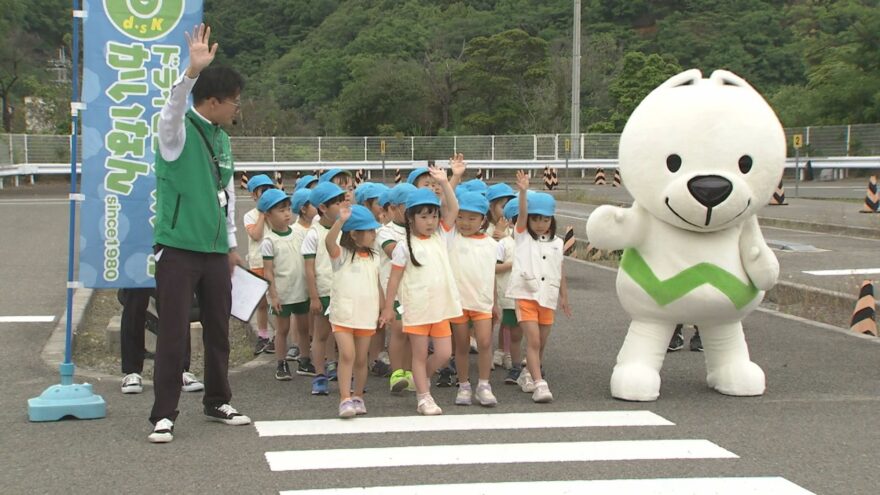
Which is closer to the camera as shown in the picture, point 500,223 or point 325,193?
point 325,193

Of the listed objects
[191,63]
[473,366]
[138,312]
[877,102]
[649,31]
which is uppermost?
[649,31]

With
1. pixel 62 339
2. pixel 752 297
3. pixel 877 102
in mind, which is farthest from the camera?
pixel 877 102

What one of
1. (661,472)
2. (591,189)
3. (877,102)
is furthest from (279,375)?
(877,102)

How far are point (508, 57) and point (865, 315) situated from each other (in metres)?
41.4

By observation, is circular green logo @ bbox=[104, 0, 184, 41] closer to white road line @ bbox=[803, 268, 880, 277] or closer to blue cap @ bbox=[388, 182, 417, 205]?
blue cap @ bbox=[388, 182, 417, 205]

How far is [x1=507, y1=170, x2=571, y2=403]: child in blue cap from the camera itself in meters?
7.02

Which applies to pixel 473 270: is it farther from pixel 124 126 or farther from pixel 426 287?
pixel 124 126

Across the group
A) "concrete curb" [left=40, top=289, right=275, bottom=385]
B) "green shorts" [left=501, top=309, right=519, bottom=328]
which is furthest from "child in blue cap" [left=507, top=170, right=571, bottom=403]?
"concrete curb" [left=40, top=289, right=275, bottom=385]

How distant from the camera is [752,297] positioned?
696 centimetres

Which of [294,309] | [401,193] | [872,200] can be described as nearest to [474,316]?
[401,193]

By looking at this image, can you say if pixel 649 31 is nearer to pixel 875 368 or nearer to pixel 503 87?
pixel 503 87

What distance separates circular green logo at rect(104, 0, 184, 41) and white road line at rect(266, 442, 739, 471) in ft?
9.58

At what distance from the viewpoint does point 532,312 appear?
7.06 meters

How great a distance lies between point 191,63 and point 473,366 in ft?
12.6
